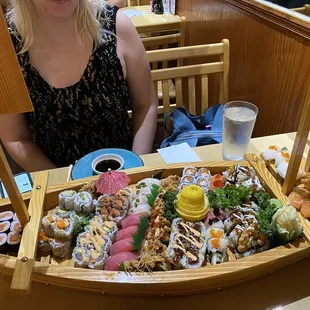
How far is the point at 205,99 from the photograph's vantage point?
156 cm

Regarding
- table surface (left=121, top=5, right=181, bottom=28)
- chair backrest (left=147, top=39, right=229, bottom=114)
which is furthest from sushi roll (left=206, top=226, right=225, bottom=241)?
table surface (left=121, top=5, right=181, bottom=28)

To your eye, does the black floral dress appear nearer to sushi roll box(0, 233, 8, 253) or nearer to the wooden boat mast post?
the wooden boat mast post

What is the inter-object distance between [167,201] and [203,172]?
14 centimetres

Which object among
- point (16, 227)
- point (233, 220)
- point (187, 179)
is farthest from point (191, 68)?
point (16, 227)

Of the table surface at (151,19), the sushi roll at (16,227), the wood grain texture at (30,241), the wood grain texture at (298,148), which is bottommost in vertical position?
the table surface at (151,19)

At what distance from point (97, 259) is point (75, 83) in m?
0.76

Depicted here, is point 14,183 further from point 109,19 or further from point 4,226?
point 109,19

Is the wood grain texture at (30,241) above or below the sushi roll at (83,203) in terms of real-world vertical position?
above

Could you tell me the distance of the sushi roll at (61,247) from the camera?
2.23 feet

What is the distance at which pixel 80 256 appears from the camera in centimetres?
64

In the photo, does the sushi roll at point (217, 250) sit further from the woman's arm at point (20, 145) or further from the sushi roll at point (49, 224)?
the woman's arm at point (20, 145)

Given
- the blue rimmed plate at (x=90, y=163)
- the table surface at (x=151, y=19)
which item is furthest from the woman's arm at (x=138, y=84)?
the table surface at (x=151, y=19)

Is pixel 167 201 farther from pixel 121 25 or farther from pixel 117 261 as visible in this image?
pixel 121 25

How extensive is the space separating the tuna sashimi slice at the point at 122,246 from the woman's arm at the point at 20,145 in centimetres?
65
